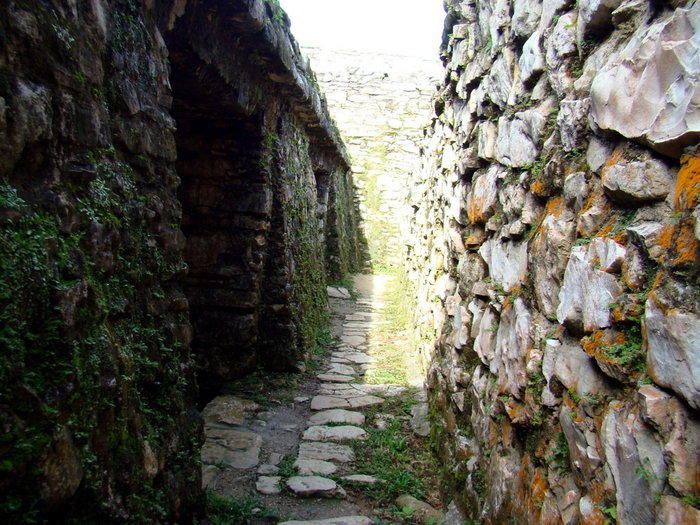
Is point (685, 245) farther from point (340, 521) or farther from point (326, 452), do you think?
point (326, 452)

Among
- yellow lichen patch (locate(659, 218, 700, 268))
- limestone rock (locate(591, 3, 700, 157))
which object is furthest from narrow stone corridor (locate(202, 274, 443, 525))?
limestone rock (locate(591, 3, 700, 157))

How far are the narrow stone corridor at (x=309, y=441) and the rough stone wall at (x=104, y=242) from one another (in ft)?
2.28

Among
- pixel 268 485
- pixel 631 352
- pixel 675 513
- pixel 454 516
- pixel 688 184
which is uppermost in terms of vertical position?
pixel 688 184

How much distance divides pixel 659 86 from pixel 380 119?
12.9 m

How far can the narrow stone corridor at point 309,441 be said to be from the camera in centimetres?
289

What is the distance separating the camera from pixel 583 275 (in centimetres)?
148

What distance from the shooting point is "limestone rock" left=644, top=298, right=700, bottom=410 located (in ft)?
3.24

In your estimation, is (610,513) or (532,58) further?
(532,58)

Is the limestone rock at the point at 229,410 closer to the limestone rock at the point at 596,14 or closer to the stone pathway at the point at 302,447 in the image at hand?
the stone pathway at the point at 302,447

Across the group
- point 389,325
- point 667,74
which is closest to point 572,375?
point 667,74

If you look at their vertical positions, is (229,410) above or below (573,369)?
below

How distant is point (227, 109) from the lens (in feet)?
13.0

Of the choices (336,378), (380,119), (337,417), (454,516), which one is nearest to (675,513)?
(454,516)

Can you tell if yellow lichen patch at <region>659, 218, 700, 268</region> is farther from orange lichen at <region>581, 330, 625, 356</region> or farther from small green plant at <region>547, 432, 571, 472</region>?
small green plant at <region>547, 432, 571, 472</region>
